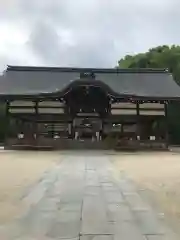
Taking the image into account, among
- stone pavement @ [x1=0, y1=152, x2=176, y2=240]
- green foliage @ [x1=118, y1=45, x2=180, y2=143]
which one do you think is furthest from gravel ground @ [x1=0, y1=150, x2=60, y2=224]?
green foliage @ [x1=118, y1=45, x2=180, y2=143]

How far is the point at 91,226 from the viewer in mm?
5230

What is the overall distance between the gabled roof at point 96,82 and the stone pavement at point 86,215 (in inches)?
636

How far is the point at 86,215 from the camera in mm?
5930

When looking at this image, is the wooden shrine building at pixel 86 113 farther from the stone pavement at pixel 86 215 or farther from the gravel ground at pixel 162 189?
the stone pavement at pixel 86 215

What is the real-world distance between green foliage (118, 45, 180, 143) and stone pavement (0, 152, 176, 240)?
19.9 metres

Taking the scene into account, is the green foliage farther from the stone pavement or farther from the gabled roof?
the stone pavement

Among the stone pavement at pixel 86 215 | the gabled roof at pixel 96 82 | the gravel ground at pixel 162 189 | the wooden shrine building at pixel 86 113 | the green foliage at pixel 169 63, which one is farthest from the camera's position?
the green foliage at pixel 169 63

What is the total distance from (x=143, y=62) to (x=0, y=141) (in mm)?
21011

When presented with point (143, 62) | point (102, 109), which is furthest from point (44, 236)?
point (143, 62)

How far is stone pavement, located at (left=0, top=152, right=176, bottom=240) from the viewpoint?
191 inches

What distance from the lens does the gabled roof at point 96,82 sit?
1011 inches

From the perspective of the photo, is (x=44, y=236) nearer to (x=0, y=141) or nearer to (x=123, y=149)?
(x=123, y=149)

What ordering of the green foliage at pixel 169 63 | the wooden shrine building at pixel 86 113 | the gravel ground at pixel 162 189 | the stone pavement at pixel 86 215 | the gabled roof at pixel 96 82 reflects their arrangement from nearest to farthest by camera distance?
1. the stone pavement at pixel 86 215
2. the gravel ground at pixel 162 189
3. the wooden shrine building at pixel 86 113
4. the gabled roof at pixel 96 82
5. the green foliage at pixel 169 63

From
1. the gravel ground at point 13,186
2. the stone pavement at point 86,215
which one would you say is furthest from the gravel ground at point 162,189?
the gravel ground at point 13,186
